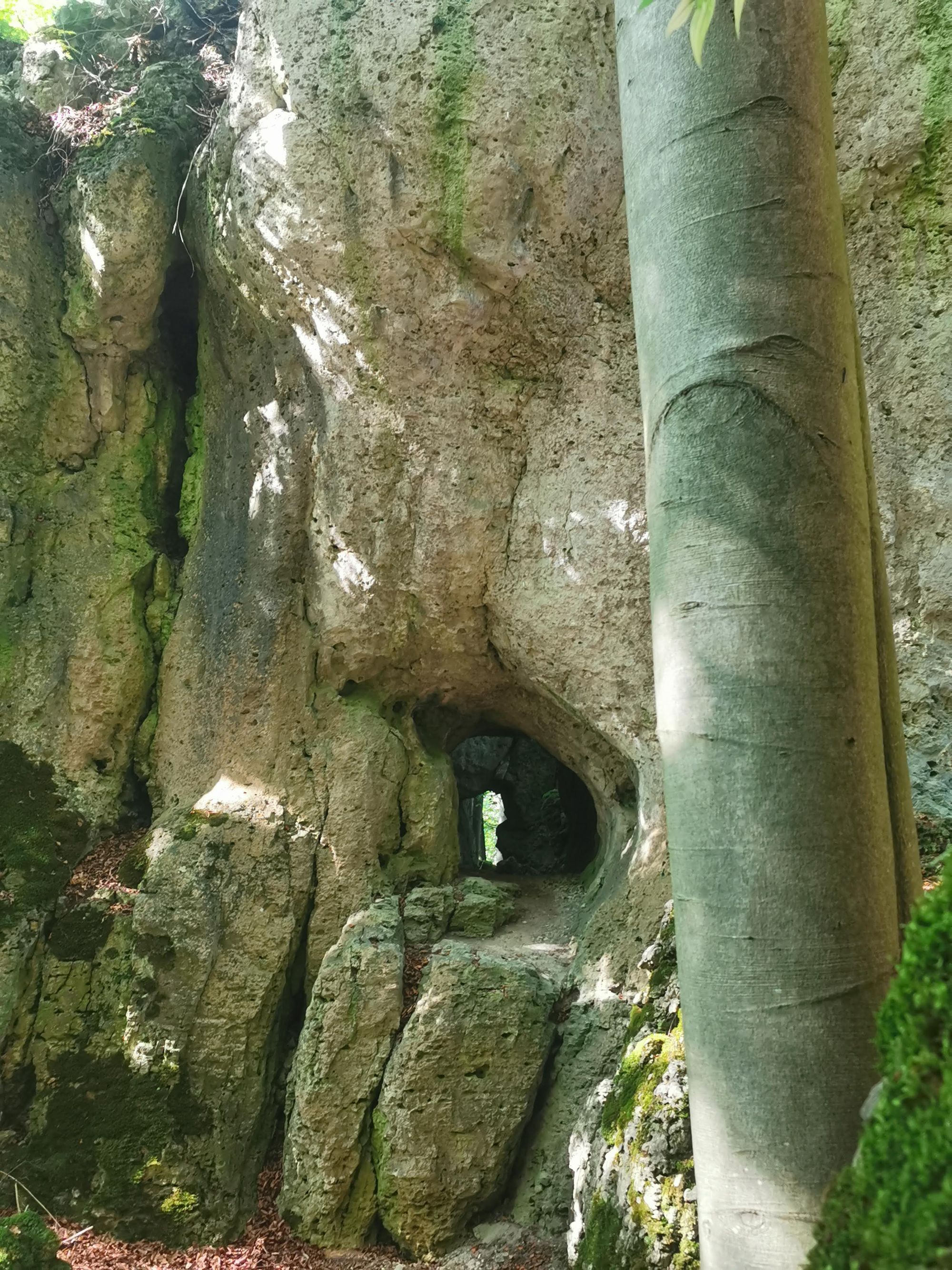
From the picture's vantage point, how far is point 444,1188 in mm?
4352

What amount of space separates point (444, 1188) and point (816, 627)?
3.80 metres

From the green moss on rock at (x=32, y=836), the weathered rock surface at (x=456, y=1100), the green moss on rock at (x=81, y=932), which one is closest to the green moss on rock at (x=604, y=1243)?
the weathered rock surface at (x=456, y=1100)

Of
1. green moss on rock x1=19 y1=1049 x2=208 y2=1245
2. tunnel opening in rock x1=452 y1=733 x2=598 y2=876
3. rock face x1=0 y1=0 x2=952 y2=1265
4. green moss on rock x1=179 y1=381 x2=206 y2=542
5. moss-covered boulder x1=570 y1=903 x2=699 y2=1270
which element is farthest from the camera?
tunnel opening in rock x1=452 y1=733 x2=598 y2=876

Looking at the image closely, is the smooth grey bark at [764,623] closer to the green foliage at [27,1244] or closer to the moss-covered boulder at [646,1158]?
the moss-covered boulder at [646,1158]

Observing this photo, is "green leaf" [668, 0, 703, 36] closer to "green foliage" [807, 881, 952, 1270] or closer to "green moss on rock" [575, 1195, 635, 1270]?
"green foliage" [807, 881, 952, 1270]

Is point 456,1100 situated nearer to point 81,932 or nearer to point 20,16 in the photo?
point 81,932

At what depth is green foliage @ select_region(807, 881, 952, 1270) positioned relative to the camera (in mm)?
1140

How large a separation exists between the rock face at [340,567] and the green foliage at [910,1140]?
3.06 metres

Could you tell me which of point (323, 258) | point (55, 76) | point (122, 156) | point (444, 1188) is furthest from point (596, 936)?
point (55, 76)

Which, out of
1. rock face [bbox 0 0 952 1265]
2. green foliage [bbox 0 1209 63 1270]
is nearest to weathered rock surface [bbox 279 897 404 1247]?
rock face [bbox 0 0 952 1265]

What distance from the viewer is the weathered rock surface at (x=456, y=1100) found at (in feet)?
14.3

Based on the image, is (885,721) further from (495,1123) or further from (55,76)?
(55,76)

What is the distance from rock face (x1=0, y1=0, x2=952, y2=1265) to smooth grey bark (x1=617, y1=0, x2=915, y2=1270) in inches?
110

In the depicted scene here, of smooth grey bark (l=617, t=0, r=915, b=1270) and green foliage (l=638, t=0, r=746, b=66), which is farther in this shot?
smooth grey bark (l=617, t=0, r=915, b=1270)
